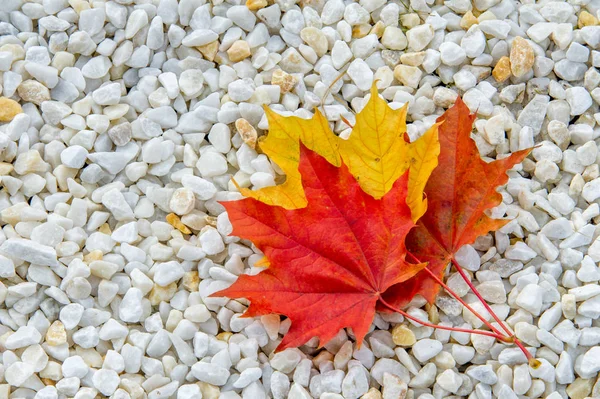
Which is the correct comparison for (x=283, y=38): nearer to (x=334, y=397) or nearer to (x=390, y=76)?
(x=390, y=76)

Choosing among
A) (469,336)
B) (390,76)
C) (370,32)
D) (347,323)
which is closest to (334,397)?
(347,323)

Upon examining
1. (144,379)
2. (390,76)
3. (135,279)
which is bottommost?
(144,379)

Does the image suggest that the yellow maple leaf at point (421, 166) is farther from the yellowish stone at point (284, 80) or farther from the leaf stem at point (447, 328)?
the yellowish stone at point (284, 80)

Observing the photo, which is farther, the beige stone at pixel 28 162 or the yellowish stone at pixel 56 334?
the beige stone at pixel 28 162

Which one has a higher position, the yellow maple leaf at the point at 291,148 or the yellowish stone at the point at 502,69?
the yellowish stone at the point at 502,69

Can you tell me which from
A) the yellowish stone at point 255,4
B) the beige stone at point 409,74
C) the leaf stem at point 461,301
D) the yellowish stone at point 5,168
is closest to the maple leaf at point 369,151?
the leaf stem at point 461,301

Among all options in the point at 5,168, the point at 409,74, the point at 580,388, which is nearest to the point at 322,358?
the point at 580,388

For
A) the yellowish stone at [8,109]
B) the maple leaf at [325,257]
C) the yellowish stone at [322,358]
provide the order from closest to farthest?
the maple leaf at [325,257] < the yellowish stone at [322,358] < the yellowish stone at [8,109]

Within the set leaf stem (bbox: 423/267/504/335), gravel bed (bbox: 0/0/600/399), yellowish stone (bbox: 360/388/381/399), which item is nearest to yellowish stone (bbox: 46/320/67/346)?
gravel bed (bbox: 0/0/600/399)
